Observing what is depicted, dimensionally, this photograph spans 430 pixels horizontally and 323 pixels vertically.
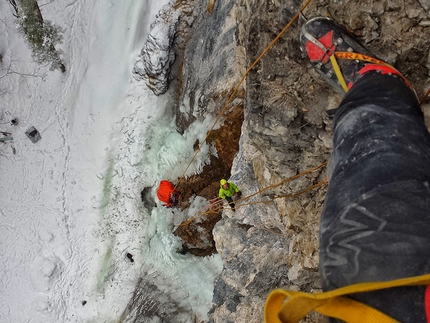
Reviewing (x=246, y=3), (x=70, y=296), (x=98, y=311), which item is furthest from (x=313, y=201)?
(x=70, y=296)

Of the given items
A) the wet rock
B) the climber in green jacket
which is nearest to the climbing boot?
the climber in green jacket

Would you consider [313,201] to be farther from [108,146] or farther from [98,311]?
[98,311]

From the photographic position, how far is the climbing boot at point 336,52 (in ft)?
7.84

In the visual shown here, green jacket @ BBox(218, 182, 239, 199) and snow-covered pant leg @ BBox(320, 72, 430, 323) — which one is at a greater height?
snow-covered pant leg @ BBox(320, 72, 430, 323)

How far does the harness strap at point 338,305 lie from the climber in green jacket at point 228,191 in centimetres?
292

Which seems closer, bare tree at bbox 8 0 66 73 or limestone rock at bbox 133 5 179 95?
limestone rock at bbox 133 5 179 95

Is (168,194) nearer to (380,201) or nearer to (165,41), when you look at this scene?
(165,41)

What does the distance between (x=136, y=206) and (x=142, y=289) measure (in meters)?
1.53

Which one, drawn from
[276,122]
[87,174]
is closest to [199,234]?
[87,174]

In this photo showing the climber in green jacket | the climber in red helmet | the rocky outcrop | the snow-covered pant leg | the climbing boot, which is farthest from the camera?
the rocky outcrop

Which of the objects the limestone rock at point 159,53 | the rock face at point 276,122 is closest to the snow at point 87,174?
the limestone rock at point 159,53

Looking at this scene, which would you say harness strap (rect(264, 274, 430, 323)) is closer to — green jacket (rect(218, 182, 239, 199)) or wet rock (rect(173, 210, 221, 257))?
green jacket (rect(218, 182, 239, 199))

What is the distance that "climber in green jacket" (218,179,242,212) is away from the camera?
4.29 meters

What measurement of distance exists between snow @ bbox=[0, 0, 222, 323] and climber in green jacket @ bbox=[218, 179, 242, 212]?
5.13ft
